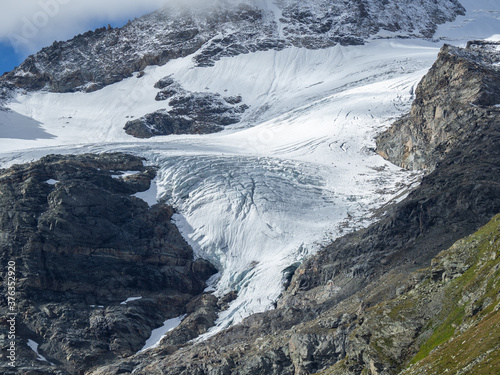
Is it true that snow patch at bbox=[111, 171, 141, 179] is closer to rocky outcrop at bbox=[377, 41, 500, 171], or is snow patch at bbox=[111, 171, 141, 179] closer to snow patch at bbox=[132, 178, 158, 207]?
snow patch at bbox=[132, 178, 158, 207]

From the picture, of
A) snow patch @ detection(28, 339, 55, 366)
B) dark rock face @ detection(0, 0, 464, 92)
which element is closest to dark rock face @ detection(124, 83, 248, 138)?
dark rock face @ detection(0, 0, 464, 92)

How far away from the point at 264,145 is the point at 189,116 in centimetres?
3501

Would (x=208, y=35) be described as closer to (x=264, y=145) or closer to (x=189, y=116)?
(x=189, y=116)

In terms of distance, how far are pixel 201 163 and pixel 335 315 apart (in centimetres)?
4425

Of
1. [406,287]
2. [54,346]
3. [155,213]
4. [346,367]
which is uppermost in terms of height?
[406,287]

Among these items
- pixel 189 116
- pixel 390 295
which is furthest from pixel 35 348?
pixel 189 116

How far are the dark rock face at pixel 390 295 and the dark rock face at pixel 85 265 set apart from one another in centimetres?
605

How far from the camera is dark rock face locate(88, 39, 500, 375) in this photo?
1305 inches

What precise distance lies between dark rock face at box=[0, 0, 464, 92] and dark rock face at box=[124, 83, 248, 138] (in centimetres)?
1859

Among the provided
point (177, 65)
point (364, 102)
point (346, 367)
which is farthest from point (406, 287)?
point (177, 65)

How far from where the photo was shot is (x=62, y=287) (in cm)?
6506

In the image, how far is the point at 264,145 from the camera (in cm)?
10588

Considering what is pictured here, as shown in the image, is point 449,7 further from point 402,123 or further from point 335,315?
point 335,315

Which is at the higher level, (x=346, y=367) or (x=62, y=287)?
(x=346, y=367)
